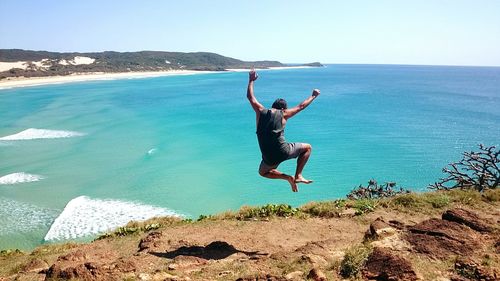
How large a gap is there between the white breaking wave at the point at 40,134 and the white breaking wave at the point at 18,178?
1308 centimetres

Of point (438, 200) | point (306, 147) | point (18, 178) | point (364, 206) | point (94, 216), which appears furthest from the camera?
point (18, 178)

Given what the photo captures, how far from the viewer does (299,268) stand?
20.9 feet

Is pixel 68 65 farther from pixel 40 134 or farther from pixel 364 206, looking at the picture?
pixel 364 206

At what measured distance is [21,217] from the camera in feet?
66.4

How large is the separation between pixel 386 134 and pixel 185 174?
2554 cm

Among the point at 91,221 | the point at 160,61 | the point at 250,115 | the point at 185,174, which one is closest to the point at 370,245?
the point at 91,221

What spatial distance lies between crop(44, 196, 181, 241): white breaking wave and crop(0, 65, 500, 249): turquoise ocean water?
54mm

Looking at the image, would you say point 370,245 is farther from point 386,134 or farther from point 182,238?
point 386,134

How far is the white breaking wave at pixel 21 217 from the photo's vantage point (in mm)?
18828

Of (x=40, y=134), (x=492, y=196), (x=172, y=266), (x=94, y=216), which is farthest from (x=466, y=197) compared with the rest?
(x=40, y=134)

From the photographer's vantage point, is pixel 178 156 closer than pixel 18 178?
No

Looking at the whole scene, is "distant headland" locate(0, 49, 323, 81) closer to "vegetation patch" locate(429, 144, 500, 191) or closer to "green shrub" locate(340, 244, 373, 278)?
"vegetation patch" locate(429, 144, 500, 191)

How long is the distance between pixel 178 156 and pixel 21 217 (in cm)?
1489

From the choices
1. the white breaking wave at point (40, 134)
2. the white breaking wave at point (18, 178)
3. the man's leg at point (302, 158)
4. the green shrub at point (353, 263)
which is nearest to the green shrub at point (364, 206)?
the man's leg at point (302, 158)
